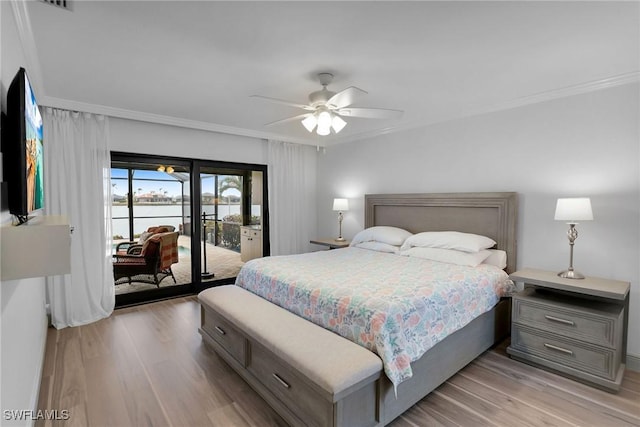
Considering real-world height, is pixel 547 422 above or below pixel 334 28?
below

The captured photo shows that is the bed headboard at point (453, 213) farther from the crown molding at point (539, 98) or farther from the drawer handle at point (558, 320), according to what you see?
the crown molding at point (539, 98)

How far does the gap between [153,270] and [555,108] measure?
16.7 feet

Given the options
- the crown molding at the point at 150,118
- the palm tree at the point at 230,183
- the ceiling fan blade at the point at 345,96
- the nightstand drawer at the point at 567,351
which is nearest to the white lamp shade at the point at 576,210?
the nightstand drawer at the point at 567,351

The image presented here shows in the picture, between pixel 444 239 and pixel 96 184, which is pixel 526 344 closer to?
pixel 444 239

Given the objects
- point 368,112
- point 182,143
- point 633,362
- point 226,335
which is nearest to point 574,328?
point 633,362

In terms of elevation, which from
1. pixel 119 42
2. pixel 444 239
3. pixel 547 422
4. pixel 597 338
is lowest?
pixel 547 422

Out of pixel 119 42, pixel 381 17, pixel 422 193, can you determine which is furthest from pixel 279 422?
pixel 422 193

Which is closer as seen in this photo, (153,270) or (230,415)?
(230,415)

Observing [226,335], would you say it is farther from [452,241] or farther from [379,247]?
[452,241]

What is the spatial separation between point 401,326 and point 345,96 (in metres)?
1.69

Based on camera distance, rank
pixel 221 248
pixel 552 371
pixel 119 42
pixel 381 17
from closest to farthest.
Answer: pixel 381 17
pixel 119 42
pixel 552 371
pixel 221 248

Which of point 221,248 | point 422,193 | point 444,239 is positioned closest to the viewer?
point 444,239

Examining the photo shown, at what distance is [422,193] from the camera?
4.17m

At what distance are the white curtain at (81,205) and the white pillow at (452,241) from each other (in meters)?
3.61
